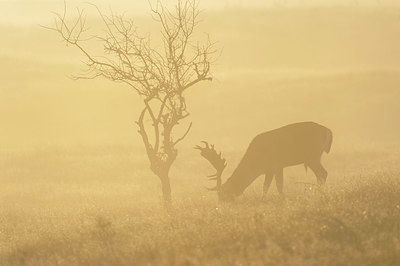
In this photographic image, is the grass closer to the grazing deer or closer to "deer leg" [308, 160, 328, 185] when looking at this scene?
the grazing deer

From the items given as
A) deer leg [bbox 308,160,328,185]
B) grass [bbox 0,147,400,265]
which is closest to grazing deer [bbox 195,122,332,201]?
deer leg [bbox 308,160,328,185]

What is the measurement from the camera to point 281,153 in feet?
78.0

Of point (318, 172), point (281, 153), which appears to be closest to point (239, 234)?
point (281, 153)

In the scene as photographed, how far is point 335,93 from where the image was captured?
221 ft

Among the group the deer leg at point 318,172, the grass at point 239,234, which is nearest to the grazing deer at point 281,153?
the deer leg at point 318,172

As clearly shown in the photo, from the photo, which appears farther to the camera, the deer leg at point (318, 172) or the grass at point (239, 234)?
the deer leg at point (318, 172)

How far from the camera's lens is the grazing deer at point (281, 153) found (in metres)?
23.1

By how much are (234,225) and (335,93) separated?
53567 millimetres

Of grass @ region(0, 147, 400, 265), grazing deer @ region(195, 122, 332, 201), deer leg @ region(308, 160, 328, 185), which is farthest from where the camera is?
deer leg @ region(308, 160, 328, 185)

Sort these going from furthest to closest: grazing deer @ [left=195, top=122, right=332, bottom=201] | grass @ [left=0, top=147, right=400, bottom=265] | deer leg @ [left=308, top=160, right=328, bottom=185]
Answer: deer leg @ [left=308, top=160, right=328, bottom=185], grazing deer @ [left=195, top=122, right=332, bottom=201], grass @ [left=0, top=147, right=400, bottom=265]

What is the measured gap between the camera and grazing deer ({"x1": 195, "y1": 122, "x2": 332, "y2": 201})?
75.7ft

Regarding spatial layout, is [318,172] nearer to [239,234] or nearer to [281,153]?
[281,153]

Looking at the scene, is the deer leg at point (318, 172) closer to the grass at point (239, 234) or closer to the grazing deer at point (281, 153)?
the grazing deer at point (281, 153)

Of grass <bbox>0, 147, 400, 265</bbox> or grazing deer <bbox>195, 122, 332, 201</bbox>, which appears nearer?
grass <bbox>0, 147, 400, 265</bbox>
